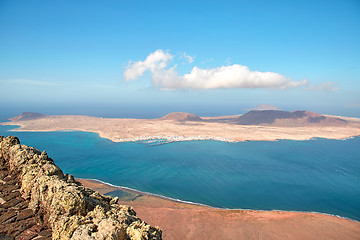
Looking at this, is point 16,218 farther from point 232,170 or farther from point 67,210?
point 232,170

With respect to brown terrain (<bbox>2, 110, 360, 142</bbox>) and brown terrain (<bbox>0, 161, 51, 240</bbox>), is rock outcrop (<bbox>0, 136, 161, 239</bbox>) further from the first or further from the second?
brown terrain (<bbox>2, 110, 360, 142</bbox>)

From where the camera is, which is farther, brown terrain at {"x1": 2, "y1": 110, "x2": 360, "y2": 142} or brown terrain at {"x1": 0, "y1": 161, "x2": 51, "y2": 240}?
brown terrain at {"x1": 2, "y1": 110, "x2": 360, "y2": 142}

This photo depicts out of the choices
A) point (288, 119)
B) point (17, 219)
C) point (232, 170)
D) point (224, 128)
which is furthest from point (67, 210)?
point (288, 119)

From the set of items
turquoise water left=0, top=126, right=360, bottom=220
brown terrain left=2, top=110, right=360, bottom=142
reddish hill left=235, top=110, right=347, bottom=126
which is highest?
reddish hill left=235, top=110, right=347, bottom=126

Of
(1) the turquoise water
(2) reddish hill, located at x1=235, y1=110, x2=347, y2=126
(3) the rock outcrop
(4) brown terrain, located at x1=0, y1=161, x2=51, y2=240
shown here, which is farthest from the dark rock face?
(2) reddish hill, located at x1=235, y1=110, x2=347, y2=126

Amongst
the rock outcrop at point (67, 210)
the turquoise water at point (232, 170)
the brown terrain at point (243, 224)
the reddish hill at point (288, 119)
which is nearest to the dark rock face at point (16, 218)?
the rock outcrop at point (67, 210)

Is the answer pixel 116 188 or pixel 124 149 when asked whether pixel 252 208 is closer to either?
pixel 116 188
